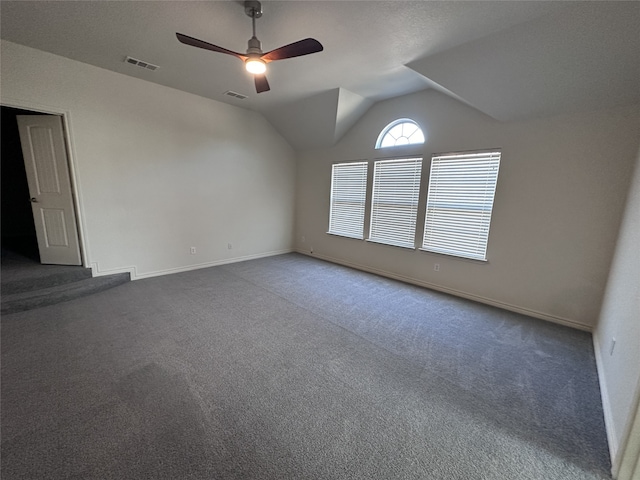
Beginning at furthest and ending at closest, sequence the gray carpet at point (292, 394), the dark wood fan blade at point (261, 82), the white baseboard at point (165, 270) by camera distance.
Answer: the white baseboard at point (165, 270), the dark wood fan blade at point (261, 82), the gray carpet at point (292, 394)

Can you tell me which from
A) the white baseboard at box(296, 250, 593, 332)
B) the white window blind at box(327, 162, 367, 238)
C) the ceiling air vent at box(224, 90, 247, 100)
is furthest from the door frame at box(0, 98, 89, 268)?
the white baseboard at box(296, 250, 593, 332)

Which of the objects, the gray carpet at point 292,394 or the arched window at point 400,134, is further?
the arched window at point 400,134

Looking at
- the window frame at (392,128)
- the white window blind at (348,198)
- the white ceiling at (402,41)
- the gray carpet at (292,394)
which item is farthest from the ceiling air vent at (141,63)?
the window frame at (392,128)

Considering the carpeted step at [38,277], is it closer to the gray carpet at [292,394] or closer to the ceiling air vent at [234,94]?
the gray carpet at [292,394]

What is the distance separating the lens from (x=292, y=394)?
1832 mm

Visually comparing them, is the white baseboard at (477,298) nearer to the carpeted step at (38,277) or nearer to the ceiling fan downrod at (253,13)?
the ceiling fan downrod at (253,13)

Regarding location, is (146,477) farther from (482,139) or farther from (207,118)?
(207,118)

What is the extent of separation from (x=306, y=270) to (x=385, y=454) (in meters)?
3.50

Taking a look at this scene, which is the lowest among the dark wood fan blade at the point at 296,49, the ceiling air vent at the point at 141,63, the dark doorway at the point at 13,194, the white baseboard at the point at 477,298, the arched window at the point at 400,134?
the white baseboard at the point at 477,298

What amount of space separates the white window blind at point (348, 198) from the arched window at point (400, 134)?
0.54 m

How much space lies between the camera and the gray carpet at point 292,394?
1371mm

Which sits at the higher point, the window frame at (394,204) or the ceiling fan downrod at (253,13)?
the ceiling fan downrod at (253,13)

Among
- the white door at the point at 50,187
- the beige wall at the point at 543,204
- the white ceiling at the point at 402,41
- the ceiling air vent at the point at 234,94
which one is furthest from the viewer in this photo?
the ceiling air vent at the point at 234,94

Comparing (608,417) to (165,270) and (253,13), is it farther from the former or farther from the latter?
(165,270)
